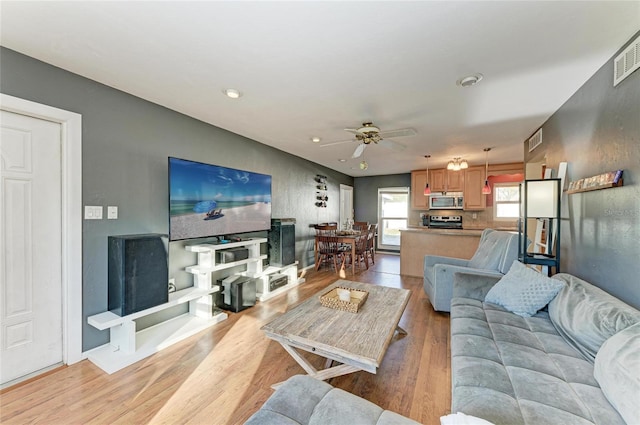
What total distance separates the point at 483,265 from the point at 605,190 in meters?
1.45

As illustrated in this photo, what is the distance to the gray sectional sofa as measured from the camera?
103 cm

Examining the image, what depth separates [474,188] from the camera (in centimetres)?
599

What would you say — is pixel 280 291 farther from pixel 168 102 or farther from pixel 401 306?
pixel 168 102

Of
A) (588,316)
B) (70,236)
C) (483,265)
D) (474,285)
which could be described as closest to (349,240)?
(483,265)

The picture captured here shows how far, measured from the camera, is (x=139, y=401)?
5.64ft

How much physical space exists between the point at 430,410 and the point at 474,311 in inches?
33.9

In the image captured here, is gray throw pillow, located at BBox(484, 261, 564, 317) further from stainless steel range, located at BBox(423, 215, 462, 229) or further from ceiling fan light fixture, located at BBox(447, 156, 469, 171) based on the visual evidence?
stainless steel range, located at BBox(423, 215, 462, 229)

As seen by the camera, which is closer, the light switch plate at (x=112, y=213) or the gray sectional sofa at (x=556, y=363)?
the gray sectional sofa at (x=556, y=363)

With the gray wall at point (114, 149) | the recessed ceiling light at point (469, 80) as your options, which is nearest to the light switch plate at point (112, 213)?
the gray wall at point (114, 149)

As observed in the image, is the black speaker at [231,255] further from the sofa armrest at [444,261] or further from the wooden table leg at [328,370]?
the sofa armrest at [444,261]

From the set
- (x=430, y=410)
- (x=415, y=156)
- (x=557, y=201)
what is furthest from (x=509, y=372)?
(x=415, y=156)

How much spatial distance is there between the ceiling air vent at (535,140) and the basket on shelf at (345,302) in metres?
3.12

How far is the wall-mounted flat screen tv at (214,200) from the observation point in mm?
2713

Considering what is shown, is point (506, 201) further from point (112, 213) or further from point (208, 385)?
point (112, 213)
